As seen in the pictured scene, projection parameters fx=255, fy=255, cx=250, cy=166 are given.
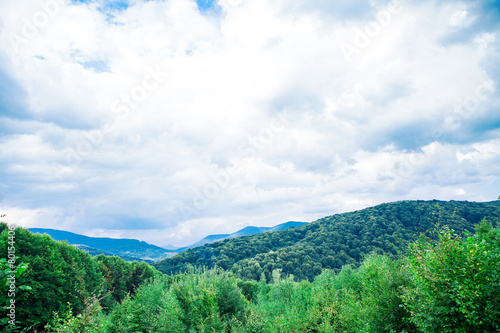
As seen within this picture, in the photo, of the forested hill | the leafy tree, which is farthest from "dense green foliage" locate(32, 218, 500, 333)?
the forested hill

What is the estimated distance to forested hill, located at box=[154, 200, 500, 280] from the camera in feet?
286

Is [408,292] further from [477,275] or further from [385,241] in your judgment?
[385,241]

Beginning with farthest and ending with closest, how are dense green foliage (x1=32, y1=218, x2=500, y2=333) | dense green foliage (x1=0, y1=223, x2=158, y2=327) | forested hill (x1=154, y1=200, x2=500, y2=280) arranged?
forested hill (x1=154, y1=200, x2=500, y2=280) → dense green foliage (x1=0, y1=223, x2=158, y2=327) → dense green foliage (x1=32, y1=218, x2=500, y2=333)

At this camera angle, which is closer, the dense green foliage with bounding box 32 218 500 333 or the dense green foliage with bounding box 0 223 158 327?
the dense green foliage with bounding box 32 218 500 333

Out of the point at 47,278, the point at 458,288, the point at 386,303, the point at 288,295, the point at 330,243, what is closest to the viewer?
the point at 458,288

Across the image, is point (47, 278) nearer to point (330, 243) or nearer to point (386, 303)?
point (386, 303)

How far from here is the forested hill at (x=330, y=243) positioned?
87.3 m

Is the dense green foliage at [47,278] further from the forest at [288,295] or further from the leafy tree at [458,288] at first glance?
the leafy tree at [458,288]

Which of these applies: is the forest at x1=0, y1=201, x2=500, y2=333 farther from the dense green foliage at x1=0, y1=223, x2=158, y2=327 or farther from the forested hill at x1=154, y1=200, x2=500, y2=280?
the forested hill at x1=154, y1=200, x2=500, y2=280

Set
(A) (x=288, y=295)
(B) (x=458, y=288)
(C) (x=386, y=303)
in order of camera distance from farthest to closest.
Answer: (A) (x=288, y=295)
(C) (x=386, y=303)
(B) (x=458, y=288)

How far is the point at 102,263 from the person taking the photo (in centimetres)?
4631

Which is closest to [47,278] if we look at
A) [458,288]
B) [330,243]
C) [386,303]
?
[386,303]

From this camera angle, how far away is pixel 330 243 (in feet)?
346

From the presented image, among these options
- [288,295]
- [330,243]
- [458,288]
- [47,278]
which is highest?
[47,278]
